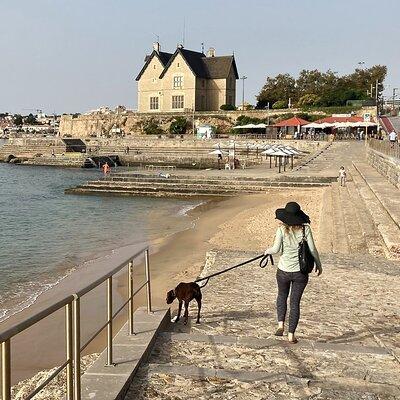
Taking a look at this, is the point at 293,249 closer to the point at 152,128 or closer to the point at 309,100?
the point at 309,100

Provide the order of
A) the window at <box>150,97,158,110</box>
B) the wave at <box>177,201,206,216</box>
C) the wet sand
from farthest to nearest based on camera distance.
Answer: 1. the window at <box>150,97,158,110</box>
2. the wave at <box>177,201,206,216</box>
3. the wet sand

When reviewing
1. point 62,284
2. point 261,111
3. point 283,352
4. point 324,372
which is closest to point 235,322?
point 283,352

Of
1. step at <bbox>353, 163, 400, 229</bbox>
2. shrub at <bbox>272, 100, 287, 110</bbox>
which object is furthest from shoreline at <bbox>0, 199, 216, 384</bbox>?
shrub at <bbox>272, 100, 287, 110</bbox>

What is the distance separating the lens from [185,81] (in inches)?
3135

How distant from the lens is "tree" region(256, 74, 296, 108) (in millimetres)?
78812

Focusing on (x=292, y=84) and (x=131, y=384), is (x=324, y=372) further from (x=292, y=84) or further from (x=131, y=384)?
(x=292, y=84)

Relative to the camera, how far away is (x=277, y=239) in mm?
5746

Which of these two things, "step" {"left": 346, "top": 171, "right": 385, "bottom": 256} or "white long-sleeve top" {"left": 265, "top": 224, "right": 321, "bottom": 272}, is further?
"step" {"left": 346, "top": 171, "right": 385, "bottom": 256}

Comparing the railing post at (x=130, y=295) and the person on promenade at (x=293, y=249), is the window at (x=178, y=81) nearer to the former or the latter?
the person on promenade at (x=293, y=249)

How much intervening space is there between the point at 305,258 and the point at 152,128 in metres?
73.3

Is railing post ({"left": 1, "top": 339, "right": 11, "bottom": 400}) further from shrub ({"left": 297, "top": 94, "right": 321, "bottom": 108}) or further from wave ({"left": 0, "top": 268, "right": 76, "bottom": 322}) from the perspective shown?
shrub ({"left": 297, "top": 94, "right": 321, "bottom": 108})

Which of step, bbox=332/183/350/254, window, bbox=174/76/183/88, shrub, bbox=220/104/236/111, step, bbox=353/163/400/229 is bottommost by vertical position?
step, bbox=332/183/350/254

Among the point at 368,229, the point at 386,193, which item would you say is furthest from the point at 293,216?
the point at 386,193

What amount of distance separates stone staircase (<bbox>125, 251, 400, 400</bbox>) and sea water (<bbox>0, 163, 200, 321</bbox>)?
5.40 m
